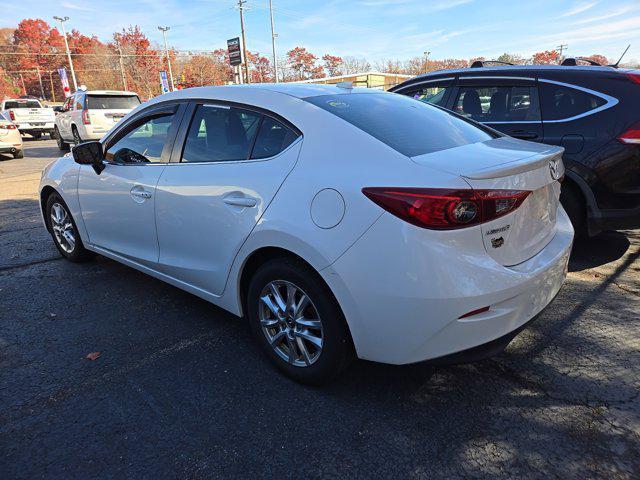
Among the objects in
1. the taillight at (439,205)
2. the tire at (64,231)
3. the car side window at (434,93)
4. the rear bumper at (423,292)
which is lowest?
the tire at (64,231)

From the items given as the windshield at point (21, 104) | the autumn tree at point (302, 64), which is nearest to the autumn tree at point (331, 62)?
the autumn tree at point (302, 64)

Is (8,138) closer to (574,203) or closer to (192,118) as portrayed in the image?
(192,118)

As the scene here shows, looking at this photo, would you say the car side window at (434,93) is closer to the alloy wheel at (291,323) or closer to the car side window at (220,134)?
the car side window at (220,134)

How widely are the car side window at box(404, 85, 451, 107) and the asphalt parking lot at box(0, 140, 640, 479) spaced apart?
2.69 m

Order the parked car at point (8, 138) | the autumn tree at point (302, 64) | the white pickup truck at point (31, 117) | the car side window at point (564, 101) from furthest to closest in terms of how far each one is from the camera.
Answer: the autumn tree at point (302, 64)
the white pickup truck at point (31, 117)
the parked car at point (8, 138)
the car side window at point (564, 101)

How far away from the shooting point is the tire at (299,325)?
92.8 inches

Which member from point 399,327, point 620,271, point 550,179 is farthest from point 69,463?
point 620,271

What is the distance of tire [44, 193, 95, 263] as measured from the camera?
15.1 ft

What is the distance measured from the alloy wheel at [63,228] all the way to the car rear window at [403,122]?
3.19 metres

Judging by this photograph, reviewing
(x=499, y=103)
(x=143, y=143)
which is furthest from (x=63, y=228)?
(x=499, y=103)

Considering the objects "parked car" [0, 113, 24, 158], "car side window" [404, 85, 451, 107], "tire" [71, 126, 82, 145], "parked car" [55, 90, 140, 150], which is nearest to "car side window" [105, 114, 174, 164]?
"car side window" [404, 85, 451, 107]

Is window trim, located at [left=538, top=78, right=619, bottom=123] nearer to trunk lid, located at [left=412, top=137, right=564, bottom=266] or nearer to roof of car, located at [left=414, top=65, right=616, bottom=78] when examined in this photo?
roof of car, located at [left=414, top=65, right=616, bottom=78]

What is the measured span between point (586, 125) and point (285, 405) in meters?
3.62

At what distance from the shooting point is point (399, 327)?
2.12 metres
